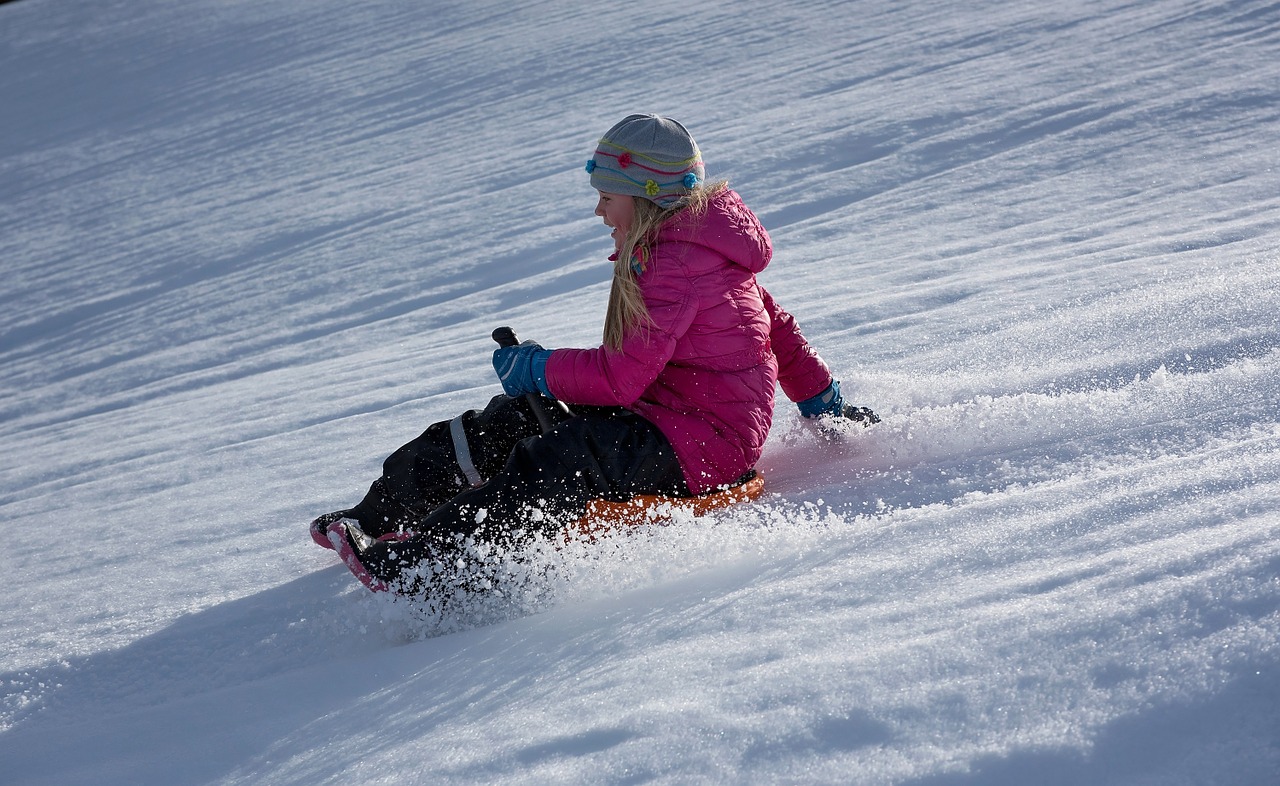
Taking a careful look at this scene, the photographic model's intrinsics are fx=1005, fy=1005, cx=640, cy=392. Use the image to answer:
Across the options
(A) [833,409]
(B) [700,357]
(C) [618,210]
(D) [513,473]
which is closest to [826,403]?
(A) [833,409]

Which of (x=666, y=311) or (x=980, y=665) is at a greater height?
(x=666, y=311)

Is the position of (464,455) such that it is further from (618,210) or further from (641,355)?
(618,210)

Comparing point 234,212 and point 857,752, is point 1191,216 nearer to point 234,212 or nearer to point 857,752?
point 857,752

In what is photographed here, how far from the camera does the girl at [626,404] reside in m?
2.52

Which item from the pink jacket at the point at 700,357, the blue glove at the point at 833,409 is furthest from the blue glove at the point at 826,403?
the pink jacket at the point at 700,357

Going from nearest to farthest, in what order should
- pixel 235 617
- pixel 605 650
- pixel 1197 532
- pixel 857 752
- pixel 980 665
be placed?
pixel 857 752 < pixel 980 665 < pixel 1197 532 < pixel 605 650 < pixel 235 617

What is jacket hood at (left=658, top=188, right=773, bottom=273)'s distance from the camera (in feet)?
8.68

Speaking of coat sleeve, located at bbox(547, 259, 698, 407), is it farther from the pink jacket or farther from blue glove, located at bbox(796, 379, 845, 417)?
blue glove, located at bbox(796, 379, 845, 417)

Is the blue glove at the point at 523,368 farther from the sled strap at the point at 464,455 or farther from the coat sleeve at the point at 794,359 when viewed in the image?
the coat sleeve at the point at 794,359

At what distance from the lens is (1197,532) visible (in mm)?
1941

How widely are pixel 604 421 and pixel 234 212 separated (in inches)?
281

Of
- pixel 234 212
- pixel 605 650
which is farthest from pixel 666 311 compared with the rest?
pixel 234 212

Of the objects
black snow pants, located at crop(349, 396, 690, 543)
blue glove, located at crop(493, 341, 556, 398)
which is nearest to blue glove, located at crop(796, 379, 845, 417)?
black snow pants, located at crop(349, 396, 690, 543)

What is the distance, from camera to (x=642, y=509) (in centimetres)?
266
